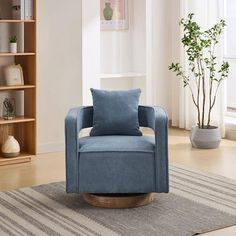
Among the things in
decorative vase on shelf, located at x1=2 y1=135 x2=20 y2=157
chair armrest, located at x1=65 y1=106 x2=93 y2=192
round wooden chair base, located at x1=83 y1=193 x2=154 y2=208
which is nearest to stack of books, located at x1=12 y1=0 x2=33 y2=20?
decorative vase on shelf, located at x1=2 y1=135 x2=20 y2=157

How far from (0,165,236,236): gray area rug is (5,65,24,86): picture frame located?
1198 mm

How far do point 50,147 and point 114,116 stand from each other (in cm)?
171

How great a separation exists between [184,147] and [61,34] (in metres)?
1.72

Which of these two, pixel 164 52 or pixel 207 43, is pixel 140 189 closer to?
pixel 207 43

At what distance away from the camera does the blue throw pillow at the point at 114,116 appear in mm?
4328

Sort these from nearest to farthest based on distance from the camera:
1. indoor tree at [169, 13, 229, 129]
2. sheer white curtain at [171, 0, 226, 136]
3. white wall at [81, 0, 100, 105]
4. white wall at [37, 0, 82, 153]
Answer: white wall at [37, 0, 82, 153] < indoor tree at [169, 13, 229, 129] < white wall at [81, 0, 100, 105] < sheer white curtain at [171, 0, 226, 136]

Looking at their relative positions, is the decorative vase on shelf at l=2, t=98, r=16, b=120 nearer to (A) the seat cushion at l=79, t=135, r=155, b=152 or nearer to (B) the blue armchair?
(A) the seat cushion at l=79, t=135, r=155, b=152

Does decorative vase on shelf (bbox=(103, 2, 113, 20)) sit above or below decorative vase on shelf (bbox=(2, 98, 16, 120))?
above

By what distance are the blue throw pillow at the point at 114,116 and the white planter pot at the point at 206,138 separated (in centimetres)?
182

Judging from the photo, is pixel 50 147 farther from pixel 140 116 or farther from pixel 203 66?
pixel 203 66

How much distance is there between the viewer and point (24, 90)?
5.60 m

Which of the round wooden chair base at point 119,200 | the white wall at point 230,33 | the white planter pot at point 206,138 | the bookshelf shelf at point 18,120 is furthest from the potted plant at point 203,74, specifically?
the round wooden chair base at point 119,200

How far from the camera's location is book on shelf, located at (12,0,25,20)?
525 centimetres

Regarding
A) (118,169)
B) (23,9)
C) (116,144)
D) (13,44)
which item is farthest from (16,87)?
(118,169)
